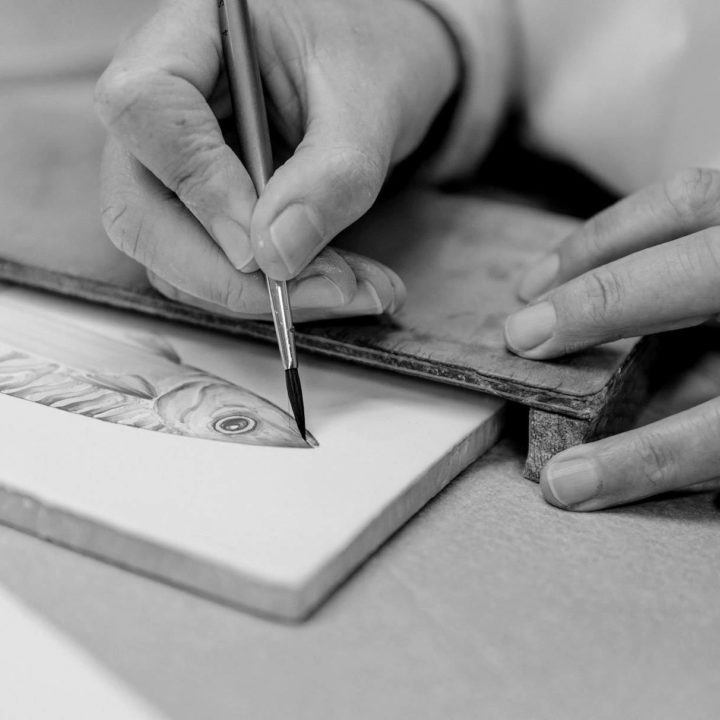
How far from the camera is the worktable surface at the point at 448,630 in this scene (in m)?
0.44

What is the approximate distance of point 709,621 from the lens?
0.50m

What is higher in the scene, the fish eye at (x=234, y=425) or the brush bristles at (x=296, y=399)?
the brush bristles at (x=296, y=399)

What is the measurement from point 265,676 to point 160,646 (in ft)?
0.20

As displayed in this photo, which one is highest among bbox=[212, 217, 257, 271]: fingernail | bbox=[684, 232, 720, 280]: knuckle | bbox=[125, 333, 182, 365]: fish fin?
bbox=[212, 217, 257, 271]: fingernail

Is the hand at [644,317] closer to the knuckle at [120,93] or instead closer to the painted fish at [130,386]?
the painted fish at [130,386]

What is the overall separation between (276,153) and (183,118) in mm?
168

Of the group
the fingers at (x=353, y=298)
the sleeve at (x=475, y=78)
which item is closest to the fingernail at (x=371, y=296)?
the fingers at (x=353, y=298)

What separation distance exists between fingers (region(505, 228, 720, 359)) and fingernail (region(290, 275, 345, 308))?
5.3 inches

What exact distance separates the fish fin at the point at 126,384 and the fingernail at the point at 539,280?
12.9 inches

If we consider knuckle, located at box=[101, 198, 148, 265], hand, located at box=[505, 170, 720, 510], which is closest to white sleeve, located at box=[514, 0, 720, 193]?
hand, located at box=[505, 170, 720, 510]

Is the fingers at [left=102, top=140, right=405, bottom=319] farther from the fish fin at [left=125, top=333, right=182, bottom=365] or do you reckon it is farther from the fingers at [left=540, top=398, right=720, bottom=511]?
the fingers at [left=540, top=398, right=720, bottom=511]

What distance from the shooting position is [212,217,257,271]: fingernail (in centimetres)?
64

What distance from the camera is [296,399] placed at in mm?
623

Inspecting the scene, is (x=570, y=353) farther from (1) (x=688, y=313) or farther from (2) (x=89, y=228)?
(2) (x=89, y=228)
